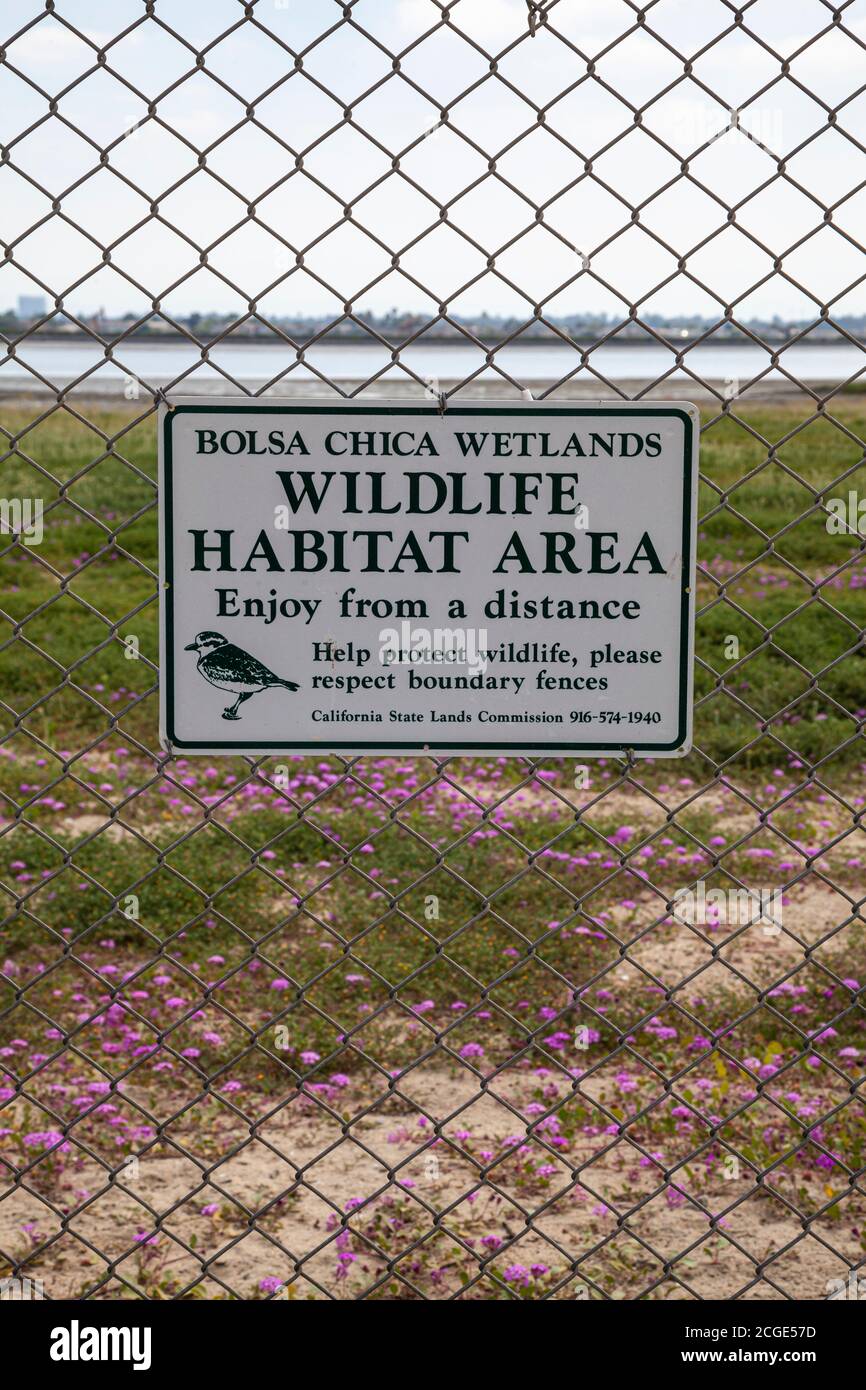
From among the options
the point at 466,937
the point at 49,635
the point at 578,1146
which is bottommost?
the point at 578,1146

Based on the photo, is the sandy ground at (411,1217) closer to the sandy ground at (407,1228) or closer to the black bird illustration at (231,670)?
the sandy ground at (407,1228)

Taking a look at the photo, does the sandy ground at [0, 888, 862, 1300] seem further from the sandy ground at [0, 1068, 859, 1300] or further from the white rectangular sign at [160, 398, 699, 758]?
the white rectangular sign at [160, 398, 699, 758]

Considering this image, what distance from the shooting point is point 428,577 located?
1.72 m

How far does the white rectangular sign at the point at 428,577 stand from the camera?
1.70 meters

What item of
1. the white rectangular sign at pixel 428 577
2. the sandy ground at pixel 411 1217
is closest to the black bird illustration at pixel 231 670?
the white rectangular sign at pixel 428 577

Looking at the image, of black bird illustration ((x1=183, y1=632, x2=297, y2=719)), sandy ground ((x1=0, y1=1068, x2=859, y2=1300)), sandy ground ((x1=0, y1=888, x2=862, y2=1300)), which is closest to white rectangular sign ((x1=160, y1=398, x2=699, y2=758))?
black bird illustration ((x1=183, y1=632, x2=297, y2=719))

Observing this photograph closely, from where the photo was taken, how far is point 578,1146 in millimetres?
2910

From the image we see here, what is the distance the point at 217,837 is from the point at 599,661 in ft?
9.88

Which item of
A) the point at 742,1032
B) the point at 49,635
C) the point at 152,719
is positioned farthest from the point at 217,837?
the point at 49,635

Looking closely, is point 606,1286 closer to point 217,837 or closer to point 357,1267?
point 357,1267

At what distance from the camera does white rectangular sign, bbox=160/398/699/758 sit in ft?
5.56

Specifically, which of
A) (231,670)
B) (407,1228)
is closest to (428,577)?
(231,670)

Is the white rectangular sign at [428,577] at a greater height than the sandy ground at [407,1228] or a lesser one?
greater

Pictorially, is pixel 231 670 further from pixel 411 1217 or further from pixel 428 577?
pixel 411 1217
